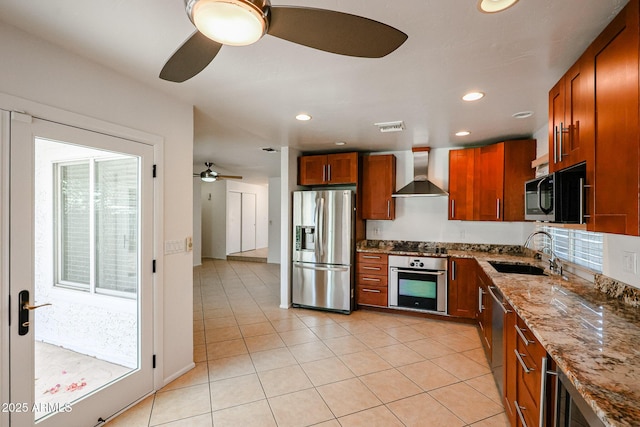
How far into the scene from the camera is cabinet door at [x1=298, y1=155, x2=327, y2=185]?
4.50 meters

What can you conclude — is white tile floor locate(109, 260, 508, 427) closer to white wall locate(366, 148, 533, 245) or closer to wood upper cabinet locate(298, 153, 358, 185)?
white wall locate(366, 148, 533, 245)

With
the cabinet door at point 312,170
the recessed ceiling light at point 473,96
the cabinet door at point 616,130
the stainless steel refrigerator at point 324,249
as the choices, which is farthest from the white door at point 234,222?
the cabinet door at point 616,130

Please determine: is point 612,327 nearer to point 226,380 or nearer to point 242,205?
point 226,380

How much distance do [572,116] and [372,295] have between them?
3101 mm

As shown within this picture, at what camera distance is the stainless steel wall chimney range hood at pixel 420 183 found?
411cm

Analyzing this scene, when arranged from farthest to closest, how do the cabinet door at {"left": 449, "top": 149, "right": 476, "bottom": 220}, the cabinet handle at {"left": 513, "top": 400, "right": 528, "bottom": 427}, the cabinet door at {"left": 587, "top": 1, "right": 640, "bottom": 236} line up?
1. the cabinet door at {"left": 449, "top": 149, "right": 476, "bottom": 220}
2. the cabinet handle at {"left": 513, "top": 400, "right": 528, "bottom": 427}
3. the cabinet door at {"left": 587, "top": 1, "right": 640, "bottom": 236}

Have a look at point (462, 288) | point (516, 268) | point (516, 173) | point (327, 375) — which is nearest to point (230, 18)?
point (327, 375)

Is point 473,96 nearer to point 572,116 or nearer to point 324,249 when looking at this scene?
point 572,116

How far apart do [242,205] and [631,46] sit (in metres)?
8.95

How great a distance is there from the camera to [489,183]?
12.4ft

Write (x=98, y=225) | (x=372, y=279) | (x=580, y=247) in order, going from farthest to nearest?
(x=372, y=279), (x=580, y=247), (x=98, y=225)

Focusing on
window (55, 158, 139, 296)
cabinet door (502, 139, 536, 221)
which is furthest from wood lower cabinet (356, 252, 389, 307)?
window (55, 158, 139, 296)

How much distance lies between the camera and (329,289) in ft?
13.8

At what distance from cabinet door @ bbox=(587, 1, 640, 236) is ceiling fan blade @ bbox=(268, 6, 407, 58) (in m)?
0.94
